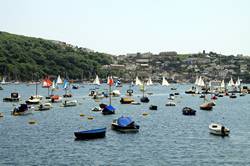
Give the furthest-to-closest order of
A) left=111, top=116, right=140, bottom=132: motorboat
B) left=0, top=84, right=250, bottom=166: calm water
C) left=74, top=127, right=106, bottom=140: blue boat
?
left=111, top=116, right=140, bottom=132: motorboat, left=74, top=127, right=106, bottom=140: blue boat, left=0, top=84, right=250, bottom=166: calm water

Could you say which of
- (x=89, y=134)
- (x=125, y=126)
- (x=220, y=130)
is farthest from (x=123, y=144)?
(x=220, y=130)

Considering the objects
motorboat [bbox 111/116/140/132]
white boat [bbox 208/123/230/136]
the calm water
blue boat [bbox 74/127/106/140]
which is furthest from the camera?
motorboat [bbox 111/116/140/132]

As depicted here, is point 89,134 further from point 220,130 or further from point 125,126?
point 220,130

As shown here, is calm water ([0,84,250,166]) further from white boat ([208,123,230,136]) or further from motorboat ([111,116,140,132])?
motorboat ([111,116,140,132])

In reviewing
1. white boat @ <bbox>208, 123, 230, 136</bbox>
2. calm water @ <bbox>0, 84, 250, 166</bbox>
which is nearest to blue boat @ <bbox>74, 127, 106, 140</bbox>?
calm water @ <bbox>0, 84, 250, 166</bbox>

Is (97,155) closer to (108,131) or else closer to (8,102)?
(108,131)

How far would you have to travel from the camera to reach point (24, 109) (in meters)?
141

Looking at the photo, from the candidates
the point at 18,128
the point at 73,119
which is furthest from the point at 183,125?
the point at 18,128

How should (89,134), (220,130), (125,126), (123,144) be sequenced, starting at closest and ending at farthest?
(123,144)
(89,134)
(220,130)
(125,126)

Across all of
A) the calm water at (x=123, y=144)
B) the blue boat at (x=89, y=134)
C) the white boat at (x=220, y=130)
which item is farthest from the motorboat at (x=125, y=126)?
the white boat at (x=220, y=130)

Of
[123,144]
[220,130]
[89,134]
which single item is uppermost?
[220,130]

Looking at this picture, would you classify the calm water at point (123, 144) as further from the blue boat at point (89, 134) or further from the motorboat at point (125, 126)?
the motorboat at point (125, 126)

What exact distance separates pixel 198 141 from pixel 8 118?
56.7 meters

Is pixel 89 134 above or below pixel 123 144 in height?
above
